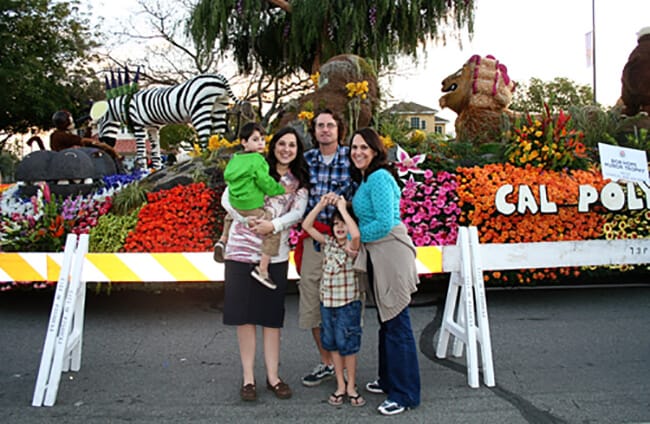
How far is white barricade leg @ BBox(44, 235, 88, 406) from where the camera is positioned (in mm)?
3492

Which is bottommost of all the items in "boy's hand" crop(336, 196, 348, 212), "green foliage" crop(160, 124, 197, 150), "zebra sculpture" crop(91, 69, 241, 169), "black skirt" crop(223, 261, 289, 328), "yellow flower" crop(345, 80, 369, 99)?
"black skirt" crop(223, 261, 289, 328)

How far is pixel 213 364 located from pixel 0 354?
1.92 m

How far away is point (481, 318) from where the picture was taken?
3727 millimetres

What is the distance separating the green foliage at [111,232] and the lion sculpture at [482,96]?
573 cm

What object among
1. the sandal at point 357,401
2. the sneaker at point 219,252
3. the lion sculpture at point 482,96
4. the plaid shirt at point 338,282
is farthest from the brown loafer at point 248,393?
the lion sculpture at point 482,96

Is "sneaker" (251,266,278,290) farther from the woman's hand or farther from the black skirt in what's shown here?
the woman's hand

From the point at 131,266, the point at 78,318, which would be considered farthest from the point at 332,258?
the point at 78,318

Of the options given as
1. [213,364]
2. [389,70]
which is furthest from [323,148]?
[389,70]

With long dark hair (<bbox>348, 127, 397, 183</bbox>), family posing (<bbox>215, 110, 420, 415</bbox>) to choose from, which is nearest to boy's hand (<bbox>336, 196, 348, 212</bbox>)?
family posing (<bbox>215, 110, 420, 415</bbox>)

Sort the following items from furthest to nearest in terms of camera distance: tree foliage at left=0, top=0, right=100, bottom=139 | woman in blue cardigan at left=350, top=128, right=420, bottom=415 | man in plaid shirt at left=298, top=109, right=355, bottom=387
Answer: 1. tree foliage at left=0, top=0, right=100, bottom=139
2. man in plaid shirt at left=298, top=109, right=355, bottom=387
3. woman in blue cardigan at left=350, top=128, right=420, bottom=415

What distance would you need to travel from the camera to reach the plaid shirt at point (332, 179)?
3582 millimetres

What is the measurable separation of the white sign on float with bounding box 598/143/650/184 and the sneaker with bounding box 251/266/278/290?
133 inches

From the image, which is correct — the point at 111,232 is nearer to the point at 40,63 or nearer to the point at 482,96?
the point at 482,96

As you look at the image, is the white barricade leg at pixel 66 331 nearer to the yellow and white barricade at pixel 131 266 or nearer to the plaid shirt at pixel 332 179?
the yellow and white barricade at pixel 131 266
